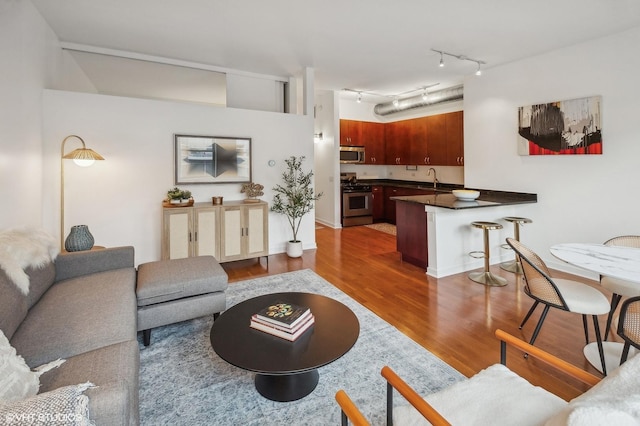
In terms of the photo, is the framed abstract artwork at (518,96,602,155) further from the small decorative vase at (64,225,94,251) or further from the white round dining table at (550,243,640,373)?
the small decorative vase at (64,225,94,251)

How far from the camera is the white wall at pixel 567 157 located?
3.72 m

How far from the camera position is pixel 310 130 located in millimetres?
5539

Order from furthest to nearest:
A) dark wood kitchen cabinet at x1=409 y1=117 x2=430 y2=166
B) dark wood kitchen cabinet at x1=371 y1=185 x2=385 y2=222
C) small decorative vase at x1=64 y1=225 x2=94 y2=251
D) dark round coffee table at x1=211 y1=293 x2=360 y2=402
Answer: dark wood kitchen cabinet at x1=371 y1=185 x2=385 y2=222
dark wood kitchen cabinet at x1=409 y1=117 x2=430 y2=166
small decorative vase at x1=64 y1=225 x2=94 y2=251
dark round coffee table at x1=211 y1=293 x2=360 y2=402

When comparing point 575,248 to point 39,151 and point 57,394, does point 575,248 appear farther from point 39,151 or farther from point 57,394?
point 39,151

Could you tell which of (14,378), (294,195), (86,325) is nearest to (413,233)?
(294,195)

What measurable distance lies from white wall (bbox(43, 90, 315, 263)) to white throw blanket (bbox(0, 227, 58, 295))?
5.25 feet

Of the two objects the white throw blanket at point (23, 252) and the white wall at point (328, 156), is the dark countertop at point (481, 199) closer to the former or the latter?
the white wall at point (328, 156)

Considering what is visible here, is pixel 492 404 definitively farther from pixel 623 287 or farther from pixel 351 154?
pixel 351 154

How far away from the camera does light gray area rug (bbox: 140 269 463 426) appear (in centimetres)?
184

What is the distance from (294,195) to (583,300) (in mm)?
3884

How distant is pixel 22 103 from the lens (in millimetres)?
3135

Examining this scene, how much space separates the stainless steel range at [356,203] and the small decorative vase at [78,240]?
511 cm

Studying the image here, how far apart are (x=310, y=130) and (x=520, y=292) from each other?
3.80 meters

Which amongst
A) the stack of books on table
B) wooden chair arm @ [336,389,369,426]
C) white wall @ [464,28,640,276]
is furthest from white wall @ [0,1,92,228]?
white wall @ [464,28,640,276]
